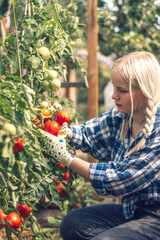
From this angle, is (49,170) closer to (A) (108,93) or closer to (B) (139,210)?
(B) (139,210)

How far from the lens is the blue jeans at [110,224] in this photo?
51.1 inches

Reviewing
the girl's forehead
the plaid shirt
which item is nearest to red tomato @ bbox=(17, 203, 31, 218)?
the plaid shirt

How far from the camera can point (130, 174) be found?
129cm

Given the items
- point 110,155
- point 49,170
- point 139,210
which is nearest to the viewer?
point 49,170

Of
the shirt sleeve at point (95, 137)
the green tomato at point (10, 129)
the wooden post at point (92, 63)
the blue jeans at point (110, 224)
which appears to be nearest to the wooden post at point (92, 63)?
the wooden post at point (92, 63)

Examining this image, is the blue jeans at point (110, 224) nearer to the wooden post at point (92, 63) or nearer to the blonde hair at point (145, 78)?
the blonde hair at point (145, 78)

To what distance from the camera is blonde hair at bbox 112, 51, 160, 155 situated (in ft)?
4.46

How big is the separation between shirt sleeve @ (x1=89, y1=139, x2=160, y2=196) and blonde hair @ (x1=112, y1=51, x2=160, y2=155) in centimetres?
6

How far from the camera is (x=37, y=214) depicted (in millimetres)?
2285

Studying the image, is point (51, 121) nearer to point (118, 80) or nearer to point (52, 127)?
point (52, 127)

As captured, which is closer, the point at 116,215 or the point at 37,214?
the point at 116,215

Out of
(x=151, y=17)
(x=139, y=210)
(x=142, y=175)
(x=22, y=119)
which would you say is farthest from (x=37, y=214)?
(x=151, y=17)

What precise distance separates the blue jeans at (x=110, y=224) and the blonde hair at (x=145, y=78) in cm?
29

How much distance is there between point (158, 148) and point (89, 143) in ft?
1.29
